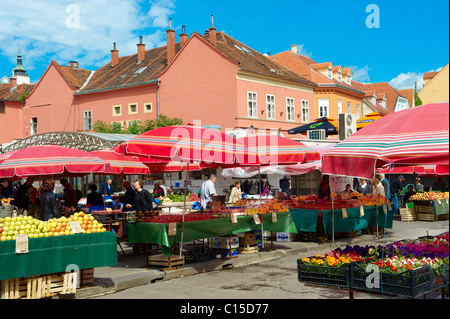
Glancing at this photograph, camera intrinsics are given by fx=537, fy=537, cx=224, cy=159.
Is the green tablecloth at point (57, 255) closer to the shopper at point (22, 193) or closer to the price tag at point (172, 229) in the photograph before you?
the price tag at point (172, 229)

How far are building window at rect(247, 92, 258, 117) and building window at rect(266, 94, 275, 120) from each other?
141 centimetres

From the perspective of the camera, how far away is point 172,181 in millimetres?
33688

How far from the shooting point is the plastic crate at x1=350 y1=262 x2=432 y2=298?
21.0 feet

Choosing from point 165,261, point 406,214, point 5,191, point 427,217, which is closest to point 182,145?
point 165,261

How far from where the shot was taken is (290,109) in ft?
140

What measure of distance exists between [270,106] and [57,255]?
33000 mm

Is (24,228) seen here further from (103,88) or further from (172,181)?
(103,88)

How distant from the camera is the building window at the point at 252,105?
3878cm

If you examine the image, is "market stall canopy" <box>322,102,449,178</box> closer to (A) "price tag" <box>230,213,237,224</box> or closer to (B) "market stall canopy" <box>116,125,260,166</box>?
(B) "market stall canopy" <box>116,125,260,166</box>

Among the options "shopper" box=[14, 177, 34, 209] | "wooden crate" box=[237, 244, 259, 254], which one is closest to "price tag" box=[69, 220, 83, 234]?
"wooden crate" box=[237, 244, 259, 254]

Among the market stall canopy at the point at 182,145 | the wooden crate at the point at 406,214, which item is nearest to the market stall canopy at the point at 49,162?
the market stall canopy at the point at 182,145

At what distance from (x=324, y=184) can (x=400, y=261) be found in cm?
903

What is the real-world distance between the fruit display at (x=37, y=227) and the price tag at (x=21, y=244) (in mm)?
155
